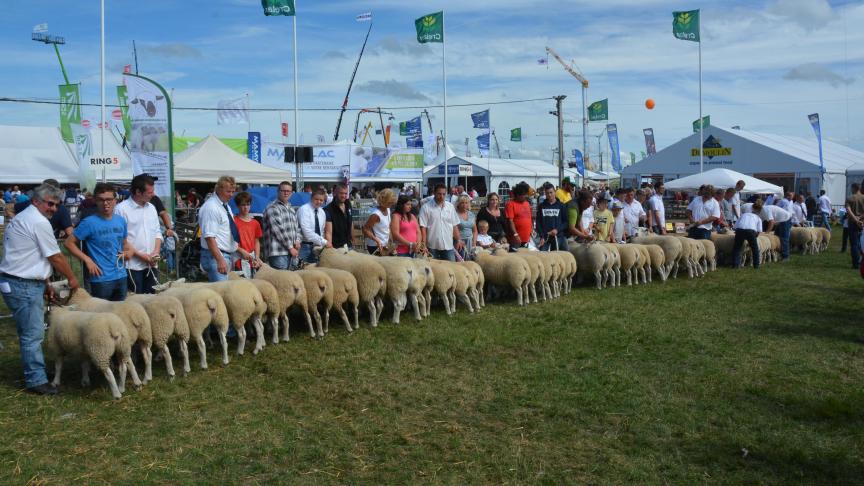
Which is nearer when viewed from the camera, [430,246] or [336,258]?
[336,258]

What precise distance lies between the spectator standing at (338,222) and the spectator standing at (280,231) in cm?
87

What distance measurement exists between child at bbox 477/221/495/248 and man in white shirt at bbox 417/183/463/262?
1.10 m

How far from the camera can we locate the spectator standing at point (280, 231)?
26.3ft

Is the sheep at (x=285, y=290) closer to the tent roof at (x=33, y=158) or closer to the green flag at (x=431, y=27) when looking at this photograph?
the green flag at (x=431, y=27)

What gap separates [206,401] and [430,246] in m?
4.75

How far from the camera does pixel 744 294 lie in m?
10.7

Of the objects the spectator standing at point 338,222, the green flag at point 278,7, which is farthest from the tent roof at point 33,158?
the spectator standing at point 338,222

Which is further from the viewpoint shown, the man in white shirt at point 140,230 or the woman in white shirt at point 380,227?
the woman in white shirt at point 380,227

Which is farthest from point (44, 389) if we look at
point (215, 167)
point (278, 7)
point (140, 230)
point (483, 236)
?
point (215, 167)

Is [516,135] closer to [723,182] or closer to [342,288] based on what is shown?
[723,182]

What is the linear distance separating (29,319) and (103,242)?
0.96 metres

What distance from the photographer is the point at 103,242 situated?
6289mm

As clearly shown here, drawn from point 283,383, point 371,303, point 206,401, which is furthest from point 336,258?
point 206,401

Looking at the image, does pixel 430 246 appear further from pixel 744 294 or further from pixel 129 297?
pixel 744 294
